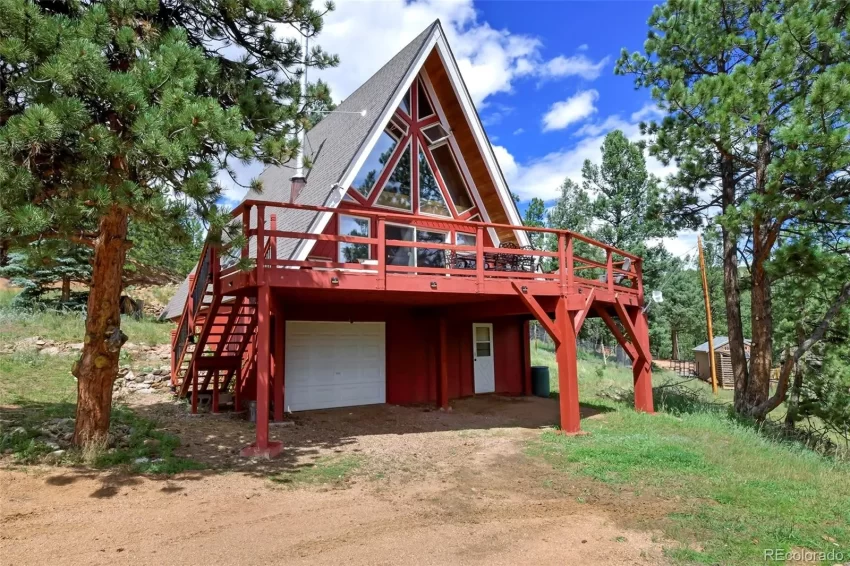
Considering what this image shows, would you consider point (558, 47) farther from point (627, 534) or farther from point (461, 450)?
point (627, 534)

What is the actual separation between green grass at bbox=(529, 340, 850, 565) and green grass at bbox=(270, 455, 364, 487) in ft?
9.25

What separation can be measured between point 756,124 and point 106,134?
10.7 meters

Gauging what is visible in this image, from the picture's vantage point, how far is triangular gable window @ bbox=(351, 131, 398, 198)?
1143 cm

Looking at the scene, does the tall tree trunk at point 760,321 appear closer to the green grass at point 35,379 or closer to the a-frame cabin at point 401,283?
the a-frame cabin at point 401,283

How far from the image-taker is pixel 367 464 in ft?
22.9

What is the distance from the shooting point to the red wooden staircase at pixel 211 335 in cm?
930

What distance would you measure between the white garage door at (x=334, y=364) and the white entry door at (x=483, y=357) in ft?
10.3

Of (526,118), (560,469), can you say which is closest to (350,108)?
(560,469)

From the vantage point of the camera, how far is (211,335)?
11.1 m

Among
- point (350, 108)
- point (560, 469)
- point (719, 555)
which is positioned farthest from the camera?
point (350, 108)

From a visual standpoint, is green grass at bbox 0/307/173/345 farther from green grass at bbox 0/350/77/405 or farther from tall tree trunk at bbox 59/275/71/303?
tall tree trunk at bbox 59/275/71/303

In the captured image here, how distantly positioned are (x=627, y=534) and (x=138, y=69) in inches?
266

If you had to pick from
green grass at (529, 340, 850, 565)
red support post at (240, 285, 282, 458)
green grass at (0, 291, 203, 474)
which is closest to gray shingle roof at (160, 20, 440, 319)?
red support post at (240, 285, 282, 458)

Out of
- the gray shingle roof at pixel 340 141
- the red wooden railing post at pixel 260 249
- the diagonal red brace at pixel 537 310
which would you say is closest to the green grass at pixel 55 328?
the gray shingle roof at pixel 340 141
